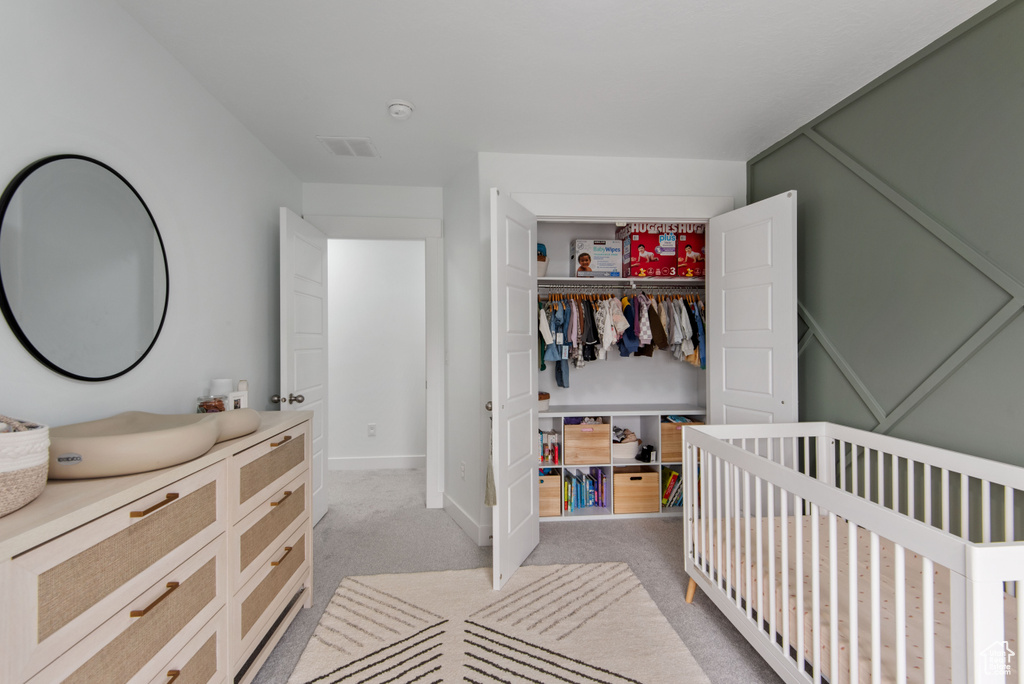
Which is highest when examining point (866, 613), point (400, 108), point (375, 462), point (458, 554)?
point (400, 108)

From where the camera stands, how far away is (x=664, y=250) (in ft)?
10.6

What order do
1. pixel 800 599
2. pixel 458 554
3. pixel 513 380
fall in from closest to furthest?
pixel 800 599
pixel 513 380
pixel 458 554

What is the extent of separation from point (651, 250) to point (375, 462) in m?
3.09

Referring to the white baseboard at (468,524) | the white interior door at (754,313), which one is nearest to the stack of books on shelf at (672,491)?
the white interior door at (754,313)

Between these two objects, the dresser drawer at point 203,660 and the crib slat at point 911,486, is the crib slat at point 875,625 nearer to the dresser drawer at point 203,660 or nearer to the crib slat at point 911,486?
the crib slat at point 911,486

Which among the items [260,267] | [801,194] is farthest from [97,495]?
[801,194]

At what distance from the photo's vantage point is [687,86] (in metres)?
2.09

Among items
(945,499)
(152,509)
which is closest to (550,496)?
(945,499)

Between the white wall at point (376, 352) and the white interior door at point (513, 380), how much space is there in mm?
1904

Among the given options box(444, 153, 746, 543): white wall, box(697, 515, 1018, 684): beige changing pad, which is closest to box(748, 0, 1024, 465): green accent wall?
box(697, 515, 1018, 684): beige changing pad

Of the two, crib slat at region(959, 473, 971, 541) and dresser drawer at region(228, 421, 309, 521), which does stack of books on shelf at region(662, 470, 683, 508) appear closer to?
crib slat at region(959, 473, 971, 541)

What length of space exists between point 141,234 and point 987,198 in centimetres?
300

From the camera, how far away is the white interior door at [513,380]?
87.8 inches

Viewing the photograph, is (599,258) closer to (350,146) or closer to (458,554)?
(350,146)
